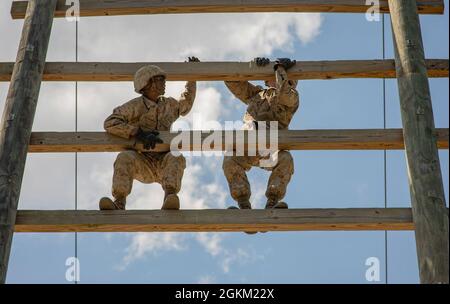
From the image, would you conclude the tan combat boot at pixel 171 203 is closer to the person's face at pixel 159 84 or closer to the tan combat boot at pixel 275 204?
the tan combat boot at pixel 275 204

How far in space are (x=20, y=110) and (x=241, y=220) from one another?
76.3 inches

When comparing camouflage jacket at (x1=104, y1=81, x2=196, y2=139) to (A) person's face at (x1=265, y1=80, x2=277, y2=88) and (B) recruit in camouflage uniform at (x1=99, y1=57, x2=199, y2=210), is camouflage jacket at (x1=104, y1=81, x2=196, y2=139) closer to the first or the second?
(B) recruit in camouflage uniform at (x1=99, y1=57, x2=199, y2=210)

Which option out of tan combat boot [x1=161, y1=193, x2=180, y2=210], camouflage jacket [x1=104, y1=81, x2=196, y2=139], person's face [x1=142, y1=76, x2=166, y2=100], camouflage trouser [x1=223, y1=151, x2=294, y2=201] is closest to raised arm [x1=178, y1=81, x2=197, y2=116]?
camouflage jacket [x1=104, y1=81, x2=196, y2=139]

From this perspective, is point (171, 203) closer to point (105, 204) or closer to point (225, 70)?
point (105, 204)

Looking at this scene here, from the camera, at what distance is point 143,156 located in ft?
38.0

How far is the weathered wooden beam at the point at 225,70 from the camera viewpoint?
11.8 m

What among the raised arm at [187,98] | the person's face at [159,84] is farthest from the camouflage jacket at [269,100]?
the person's face at [159,84]

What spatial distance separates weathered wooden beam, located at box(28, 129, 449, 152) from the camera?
37.0 feet

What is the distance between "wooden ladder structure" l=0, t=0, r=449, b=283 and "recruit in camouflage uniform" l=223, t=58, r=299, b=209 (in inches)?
4.3

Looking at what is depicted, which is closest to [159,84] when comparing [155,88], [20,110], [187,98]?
[155,88]

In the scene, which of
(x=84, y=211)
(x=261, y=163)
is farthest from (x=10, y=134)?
(x=261, y=163)

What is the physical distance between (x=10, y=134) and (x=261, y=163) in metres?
1.95

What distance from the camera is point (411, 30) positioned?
11.9m
